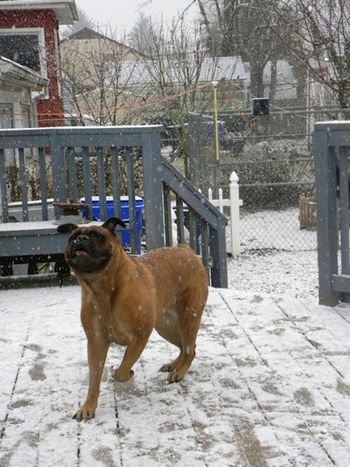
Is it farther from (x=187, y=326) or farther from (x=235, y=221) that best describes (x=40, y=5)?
(x=187, y=326)

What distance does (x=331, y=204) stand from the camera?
4934 mm

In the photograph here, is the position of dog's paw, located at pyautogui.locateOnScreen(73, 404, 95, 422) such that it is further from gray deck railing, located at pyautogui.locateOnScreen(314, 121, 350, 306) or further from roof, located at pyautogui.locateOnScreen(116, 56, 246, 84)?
roof, located at pyautogui.locateOnScreen(116, 56, 246, 84)

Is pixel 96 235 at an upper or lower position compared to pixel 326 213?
upper

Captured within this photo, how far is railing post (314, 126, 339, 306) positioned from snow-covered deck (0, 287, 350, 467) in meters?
0.20

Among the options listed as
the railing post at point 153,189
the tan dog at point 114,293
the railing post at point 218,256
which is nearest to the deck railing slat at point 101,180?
the railing post at point 153,189

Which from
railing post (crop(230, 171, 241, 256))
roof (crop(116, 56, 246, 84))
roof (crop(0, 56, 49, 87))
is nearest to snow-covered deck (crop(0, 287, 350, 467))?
railing post (crop(230, 171, 241, 256))

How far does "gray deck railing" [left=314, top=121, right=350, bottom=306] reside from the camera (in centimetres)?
480

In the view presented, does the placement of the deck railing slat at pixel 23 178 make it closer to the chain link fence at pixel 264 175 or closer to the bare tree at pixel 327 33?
the chain link fence at pixel 264 175

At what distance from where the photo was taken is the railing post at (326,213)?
4.86m

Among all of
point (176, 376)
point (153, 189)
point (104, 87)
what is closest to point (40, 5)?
point (104, 87)

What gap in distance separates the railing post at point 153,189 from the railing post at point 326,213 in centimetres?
157

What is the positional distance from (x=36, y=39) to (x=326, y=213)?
A: 1749 cm

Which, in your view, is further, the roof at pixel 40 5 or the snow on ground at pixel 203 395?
the roof at pixel 40 5

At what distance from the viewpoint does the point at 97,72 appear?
17.5 meters
